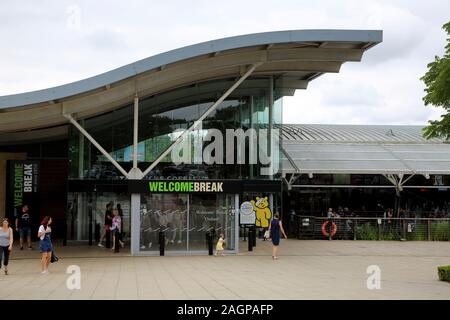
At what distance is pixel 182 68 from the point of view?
2375 cm

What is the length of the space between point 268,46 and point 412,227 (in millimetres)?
12435

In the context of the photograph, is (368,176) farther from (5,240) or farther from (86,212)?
(5,240)

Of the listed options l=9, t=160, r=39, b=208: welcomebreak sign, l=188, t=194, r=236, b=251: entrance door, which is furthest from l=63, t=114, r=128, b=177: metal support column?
l=9, t=160, r=39, b=208: welcomebreak sign

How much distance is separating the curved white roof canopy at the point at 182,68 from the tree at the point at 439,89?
6.35m

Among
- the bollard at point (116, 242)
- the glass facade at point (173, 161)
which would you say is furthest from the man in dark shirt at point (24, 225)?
the bollard at point (116, 242)

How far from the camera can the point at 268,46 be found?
78.4ft

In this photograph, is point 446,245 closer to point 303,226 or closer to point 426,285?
point 303,226

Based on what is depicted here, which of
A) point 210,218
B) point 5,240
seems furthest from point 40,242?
point 210,218

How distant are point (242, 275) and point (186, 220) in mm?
6574

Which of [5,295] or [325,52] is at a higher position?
[325,52]

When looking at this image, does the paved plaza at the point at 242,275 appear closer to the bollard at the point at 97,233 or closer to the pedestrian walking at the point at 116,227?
the pedestrian walking at the point at 116,227
